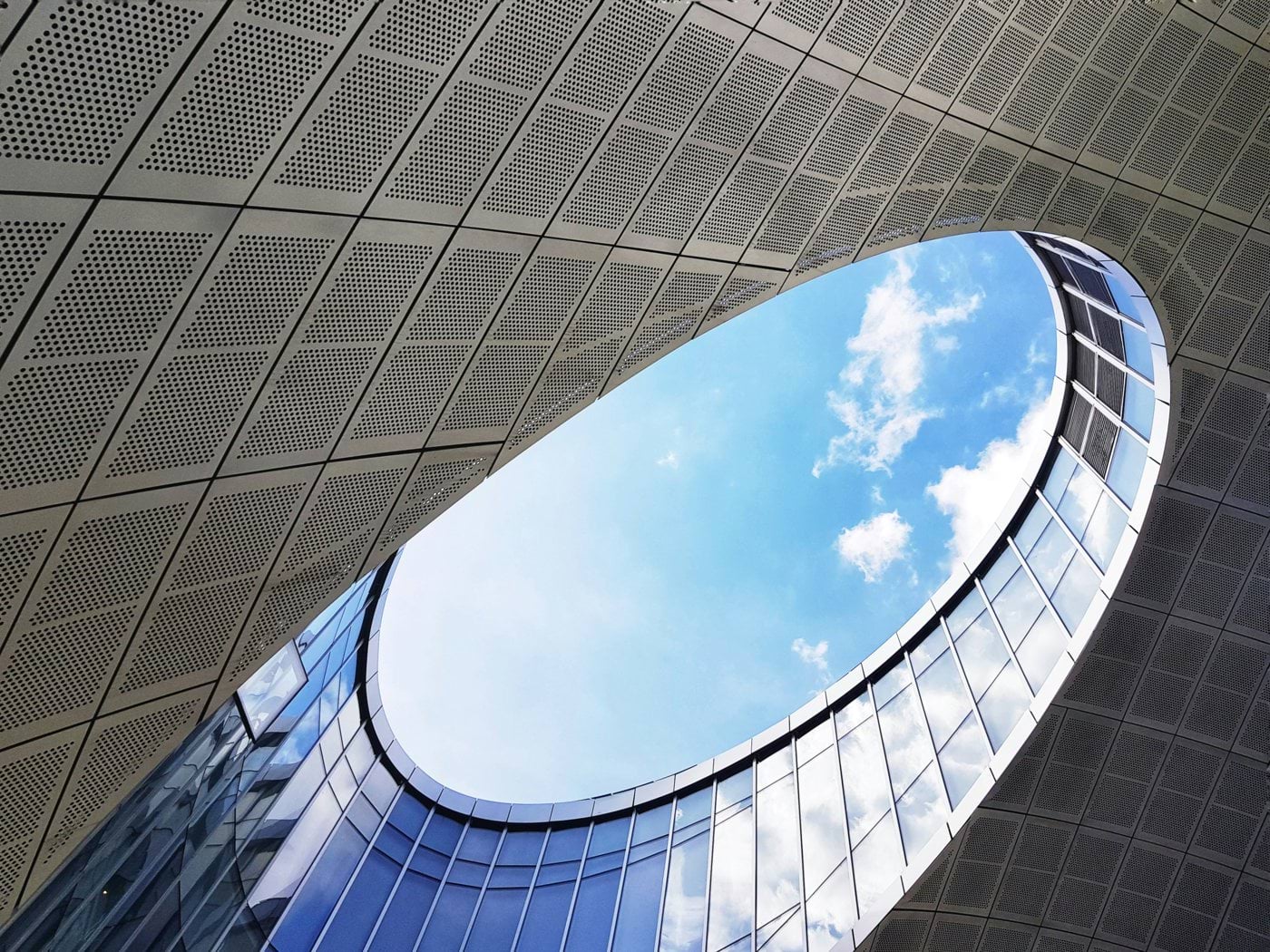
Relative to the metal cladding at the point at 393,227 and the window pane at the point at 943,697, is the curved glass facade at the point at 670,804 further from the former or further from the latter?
the metal cladding at the point at 393,227

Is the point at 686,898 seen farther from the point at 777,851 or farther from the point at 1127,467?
the point at 1127,467

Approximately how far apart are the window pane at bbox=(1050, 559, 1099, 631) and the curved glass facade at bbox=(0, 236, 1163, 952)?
5 cm

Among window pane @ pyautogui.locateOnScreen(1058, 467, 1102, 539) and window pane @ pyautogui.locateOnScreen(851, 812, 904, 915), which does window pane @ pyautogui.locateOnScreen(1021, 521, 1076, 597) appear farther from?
window pane @ pyautogui.locateOnScreen(851, 812, 904, 915)

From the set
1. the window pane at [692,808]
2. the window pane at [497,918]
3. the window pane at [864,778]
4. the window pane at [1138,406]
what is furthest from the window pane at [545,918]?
the window pane at [1138,406]

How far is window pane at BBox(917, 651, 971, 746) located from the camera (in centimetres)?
1795

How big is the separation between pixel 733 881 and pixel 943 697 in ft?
21.8

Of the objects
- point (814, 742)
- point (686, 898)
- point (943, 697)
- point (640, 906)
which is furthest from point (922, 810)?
point (640, 906)

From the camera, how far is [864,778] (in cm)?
1922

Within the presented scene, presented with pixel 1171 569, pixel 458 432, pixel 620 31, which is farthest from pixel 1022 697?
pixel 620 31

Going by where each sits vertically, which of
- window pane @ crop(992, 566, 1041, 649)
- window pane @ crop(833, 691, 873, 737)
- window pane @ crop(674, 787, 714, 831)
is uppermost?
window pane @ crop(992, 566, 1041, 649)

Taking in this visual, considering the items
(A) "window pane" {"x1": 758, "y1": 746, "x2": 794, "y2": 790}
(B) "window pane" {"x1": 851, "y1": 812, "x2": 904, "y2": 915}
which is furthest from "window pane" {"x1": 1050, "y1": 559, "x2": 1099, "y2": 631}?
(A) "window pane" {"x1": 758, "y1": 746, "x2": 794, "y2": 790}

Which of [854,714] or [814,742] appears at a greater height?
[854,714]

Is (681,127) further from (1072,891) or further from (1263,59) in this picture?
(1072,891)

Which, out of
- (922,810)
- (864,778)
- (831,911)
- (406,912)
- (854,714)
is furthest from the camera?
(854,714)
